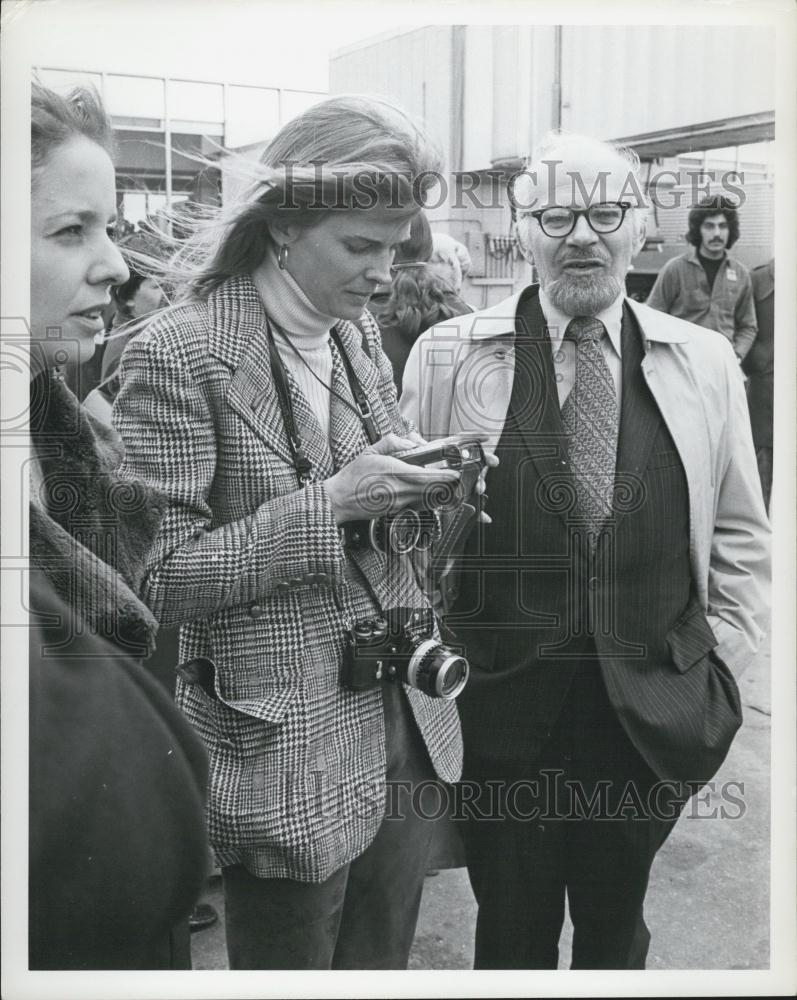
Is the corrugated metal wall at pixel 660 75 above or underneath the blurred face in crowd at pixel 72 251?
above

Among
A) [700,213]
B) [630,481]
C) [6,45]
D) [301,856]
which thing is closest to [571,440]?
[630,481]

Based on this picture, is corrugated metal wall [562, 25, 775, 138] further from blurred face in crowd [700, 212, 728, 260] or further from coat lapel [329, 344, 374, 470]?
coat lapel [329, 344, 374, 470]

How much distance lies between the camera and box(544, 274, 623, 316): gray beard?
2.38 meters

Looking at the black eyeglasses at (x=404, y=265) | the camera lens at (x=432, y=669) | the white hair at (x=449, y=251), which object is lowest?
the camera lens at (x=432, y=669)

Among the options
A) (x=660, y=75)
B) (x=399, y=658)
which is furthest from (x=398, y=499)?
(x=660, y=75)

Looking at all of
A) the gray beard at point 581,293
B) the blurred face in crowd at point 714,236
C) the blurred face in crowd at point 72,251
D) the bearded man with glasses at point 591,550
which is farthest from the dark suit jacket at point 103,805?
the blurred face in crowd at point 714,236

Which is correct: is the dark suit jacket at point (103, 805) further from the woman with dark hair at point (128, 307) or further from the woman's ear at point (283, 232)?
the woman's ear at point (283, 232)

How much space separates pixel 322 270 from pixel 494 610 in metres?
0.79

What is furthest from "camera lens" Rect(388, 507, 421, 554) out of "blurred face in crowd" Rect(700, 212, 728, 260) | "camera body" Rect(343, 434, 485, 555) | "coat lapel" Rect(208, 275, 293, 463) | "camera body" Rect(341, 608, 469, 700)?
"blurred face in crowd" Rect(700, 212, 728, 260)

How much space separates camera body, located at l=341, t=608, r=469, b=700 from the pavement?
0.50 metres

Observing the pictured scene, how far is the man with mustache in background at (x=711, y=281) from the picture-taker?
238 centimetres

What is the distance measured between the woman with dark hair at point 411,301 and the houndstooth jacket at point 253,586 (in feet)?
0.52

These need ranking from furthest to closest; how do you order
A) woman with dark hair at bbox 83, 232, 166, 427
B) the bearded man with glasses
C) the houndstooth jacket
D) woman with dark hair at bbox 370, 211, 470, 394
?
the bearded man with glasses, woman with dark hair at bbox 370, 211, 470, 394, woman with dark hair at bbox 83, 232, 166, 427, the houndstooth jacket

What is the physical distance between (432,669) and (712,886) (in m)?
0.86
